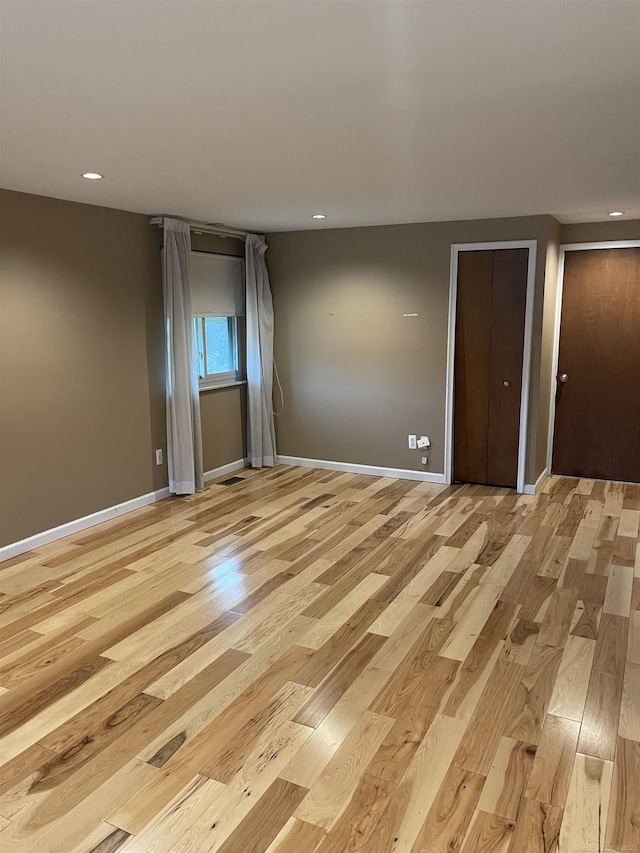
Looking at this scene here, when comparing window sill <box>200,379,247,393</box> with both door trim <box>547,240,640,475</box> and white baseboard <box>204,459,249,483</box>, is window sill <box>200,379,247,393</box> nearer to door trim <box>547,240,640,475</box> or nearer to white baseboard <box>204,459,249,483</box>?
white baseboard <box>204,459,249,483</box>

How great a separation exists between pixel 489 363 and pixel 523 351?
30 cm

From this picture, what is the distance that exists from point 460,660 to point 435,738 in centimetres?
57

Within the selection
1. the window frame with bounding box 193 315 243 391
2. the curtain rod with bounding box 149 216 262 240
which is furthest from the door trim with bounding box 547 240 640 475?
the window frame with bounding box 193 315 243 391

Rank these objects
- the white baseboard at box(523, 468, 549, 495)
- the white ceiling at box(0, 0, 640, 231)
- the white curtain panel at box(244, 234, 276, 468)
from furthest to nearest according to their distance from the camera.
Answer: the white curtain panel at box(244, 234, 276, 468) → the white baseboard at box(523, 468, 549, 495) → the white ceiling at box(0, 0, 640, 231)

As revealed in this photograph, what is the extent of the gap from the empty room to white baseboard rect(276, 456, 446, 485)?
5 centimetres

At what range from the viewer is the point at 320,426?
6.25 metres

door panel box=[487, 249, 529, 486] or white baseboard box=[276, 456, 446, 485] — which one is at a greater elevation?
door panel box=[487, 249, 529, 486]

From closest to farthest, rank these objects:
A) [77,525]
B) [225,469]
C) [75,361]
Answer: [75,361] → [77,525] → [225,469]

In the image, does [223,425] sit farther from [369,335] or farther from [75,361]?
[75,361]

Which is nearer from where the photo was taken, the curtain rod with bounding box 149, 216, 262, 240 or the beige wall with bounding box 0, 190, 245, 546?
the beige wall with bounding box 0, 190, 245, 546

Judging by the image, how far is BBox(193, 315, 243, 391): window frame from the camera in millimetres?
5684

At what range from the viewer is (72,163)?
3.13 meters

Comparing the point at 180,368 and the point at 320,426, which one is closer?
the point at 180,368

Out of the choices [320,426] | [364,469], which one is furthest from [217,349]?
[364,469]
